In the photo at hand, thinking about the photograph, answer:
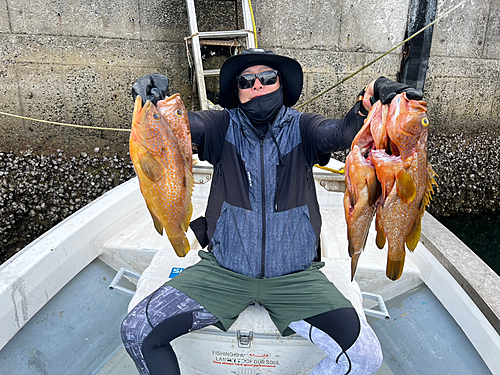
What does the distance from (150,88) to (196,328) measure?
124 centimetres

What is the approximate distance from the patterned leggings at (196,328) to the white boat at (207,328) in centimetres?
14

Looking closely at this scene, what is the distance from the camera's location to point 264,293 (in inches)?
71.2

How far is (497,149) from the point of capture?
6.89 metres

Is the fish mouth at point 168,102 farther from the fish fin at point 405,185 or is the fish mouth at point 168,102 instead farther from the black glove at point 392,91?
the fish fin at point 405,185

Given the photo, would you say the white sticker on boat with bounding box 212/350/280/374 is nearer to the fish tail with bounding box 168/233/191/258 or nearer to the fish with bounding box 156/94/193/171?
the fish tail with bounding box 168/233/191/258

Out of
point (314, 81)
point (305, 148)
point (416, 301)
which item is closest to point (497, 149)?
point (314, 81)

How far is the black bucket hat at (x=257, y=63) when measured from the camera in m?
2.04

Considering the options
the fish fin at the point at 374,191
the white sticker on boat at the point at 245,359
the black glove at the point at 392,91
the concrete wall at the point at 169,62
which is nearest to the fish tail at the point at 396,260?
the fish fin at the point at 374,191

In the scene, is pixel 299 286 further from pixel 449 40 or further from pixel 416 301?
pixel 449 40

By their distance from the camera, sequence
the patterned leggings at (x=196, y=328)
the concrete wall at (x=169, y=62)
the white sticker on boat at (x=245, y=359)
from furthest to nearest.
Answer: the concrete wall at (x=169, y=62) → the white sticker on boat at (x=245, y=359) → the patterned leggings at (x=196, y=328)

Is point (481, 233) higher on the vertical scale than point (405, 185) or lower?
lower

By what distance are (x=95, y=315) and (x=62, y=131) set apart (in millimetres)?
3766

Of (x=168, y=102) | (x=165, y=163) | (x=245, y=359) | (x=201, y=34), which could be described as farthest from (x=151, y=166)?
(x=201, y=34)

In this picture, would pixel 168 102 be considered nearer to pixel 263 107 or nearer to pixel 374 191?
pixel 263 107
